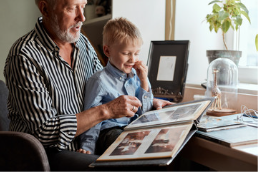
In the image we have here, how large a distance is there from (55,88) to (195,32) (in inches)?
45.3

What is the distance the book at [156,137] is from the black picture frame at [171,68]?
1.44 ft

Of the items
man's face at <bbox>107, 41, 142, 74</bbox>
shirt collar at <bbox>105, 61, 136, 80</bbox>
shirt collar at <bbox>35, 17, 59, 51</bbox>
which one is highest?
shirt collar at <bbox>35, 17, 59, 51</bbox>

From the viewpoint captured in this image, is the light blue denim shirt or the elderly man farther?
the light blue denim shirt

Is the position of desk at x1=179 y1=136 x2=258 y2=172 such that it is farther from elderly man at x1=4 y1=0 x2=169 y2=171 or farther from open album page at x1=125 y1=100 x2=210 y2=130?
elderly man at x1=4 y1=0 x2=169 y2=171

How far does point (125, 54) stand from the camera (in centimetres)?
135

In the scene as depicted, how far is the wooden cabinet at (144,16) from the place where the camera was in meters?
1.88

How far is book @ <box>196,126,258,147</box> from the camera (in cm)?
94

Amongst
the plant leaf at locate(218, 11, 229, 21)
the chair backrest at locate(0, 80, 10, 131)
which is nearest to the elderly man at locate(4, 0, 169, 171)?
the chair backrest at locate(0, 80, 10, 131)

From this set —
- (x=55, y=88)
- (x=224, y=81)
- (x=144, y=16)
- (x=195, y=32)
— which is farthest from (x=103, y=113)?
(x=195, y=32)

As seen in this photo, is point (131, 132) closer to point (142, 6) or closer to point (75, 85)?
point (75, 85)

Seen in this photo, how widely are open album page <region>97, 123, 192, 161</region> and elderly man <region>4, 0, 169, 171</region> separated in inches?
5.3

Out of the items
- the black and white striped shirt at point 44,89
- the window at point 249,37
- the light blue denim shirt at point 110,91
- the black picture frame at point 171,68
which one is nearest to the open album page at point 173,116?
the light blue denim shirt at point 110,91

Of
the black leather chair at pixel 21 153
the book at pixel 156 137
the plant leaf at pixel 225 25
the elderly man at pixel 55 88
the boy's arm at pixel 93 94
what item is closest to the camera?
the book at pixel 156 137

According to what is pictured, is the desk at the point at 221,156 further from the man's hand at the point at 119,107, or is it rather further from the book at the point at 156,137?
the man's hand at the point at 119,107
